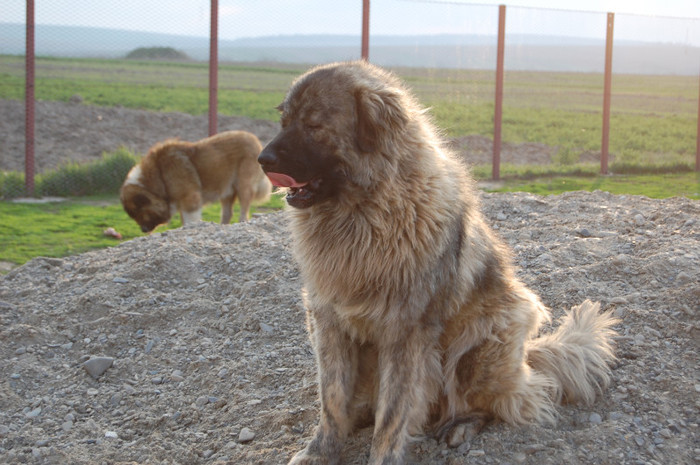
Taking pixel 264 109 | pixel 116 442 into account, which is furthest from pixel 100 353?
pixel 264 109

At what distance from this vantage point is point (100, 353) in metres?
5.26

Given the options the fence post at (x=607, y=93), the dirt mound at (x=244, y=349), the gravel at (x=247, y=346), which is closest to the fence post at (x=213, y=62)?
the gravel at (x=247, y=346)

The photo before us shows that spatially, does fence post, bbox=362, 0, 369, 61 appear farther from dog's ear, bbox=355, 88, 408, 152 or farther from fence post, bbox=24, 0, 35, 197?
dog's ear, bbox=355, 88, 408, 152

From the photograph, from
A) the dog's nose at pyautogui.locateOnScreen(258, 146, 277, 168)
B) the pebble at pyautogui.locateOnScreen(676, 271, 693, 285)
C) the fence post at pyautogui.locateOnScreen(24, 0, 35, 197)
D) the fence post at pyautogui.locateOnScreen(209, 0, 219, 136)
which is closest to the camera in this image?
the dog's nose at pyautogui.locateOnScreen(258, 146, 277, 168)

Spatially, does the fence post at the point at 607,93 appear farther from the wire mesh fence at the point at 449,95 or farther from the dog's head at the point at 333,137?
the dog's head at the point at 333,137

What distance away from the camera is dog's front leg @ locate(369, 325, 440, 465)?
3.46 meters

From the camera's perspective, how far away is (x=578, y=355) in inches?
161

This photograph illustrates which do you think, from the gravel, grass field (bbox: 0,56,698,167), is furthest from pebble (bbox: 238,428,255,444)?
grass field (bbox: 0,56,698,167)

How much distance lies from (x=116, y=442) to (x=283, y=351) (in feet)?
4.34

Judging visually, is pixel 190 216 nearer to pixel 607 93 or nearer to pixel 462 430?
pixel 462 430

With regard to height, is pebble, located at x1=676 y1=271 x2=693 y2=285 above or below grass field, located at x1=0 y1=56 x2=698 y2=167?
below

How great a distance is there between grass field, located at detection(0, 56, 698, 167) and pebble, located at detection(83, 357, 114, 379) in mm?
9008

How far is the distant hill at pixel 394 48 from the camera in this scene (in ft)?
42.2

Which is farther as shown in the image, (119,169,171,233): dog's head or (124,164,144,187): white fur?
(124,164,144,187): white fur
